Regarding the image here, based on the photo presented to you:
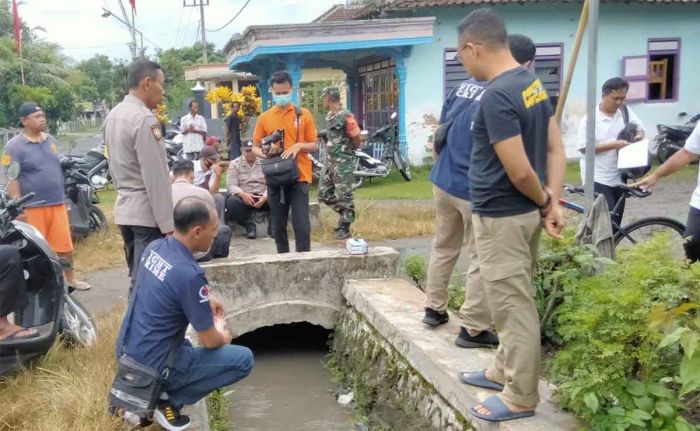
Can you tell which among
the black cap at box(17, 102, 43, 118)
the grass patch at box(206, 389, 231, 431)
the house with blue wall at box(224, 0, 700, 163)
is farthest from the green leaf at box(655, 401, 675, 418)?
the house with blue wall at box(224, 0, 700, 163)

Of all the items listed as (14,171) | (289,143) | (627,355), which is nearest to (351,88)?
(289,143)

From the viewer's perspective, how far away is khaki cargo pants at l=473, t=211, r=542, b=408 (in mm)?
2908

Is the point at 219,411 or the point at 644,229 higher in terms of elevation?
the point at 644,229

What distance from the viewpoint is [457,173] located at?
396cm

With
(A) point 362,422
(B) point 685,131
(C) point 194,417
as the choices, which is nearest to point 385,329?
(A) point 362,422

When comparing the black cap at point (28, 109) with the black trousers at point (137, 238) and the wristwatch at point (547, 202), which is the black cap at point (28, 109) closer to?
the black trousers at point (137, 238)

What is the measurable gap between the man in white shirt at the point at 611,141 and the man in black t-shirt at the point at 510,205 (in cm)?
271

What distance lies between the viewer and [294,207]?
6.12 m

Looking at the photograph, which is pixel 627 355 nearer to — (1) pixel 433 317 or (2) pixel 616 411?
(2) pixel 616 411

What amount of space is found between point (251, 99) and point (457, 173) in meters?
13.0

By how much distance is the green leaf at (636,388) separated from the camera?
9.20 feet

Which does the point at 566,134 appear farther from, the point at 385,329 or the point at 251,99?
the point at 385,329

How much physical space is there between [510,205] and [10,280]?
2724 millimetres

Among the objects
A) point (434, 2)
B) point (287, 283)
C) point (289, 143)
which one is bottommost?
point (287, 283)
